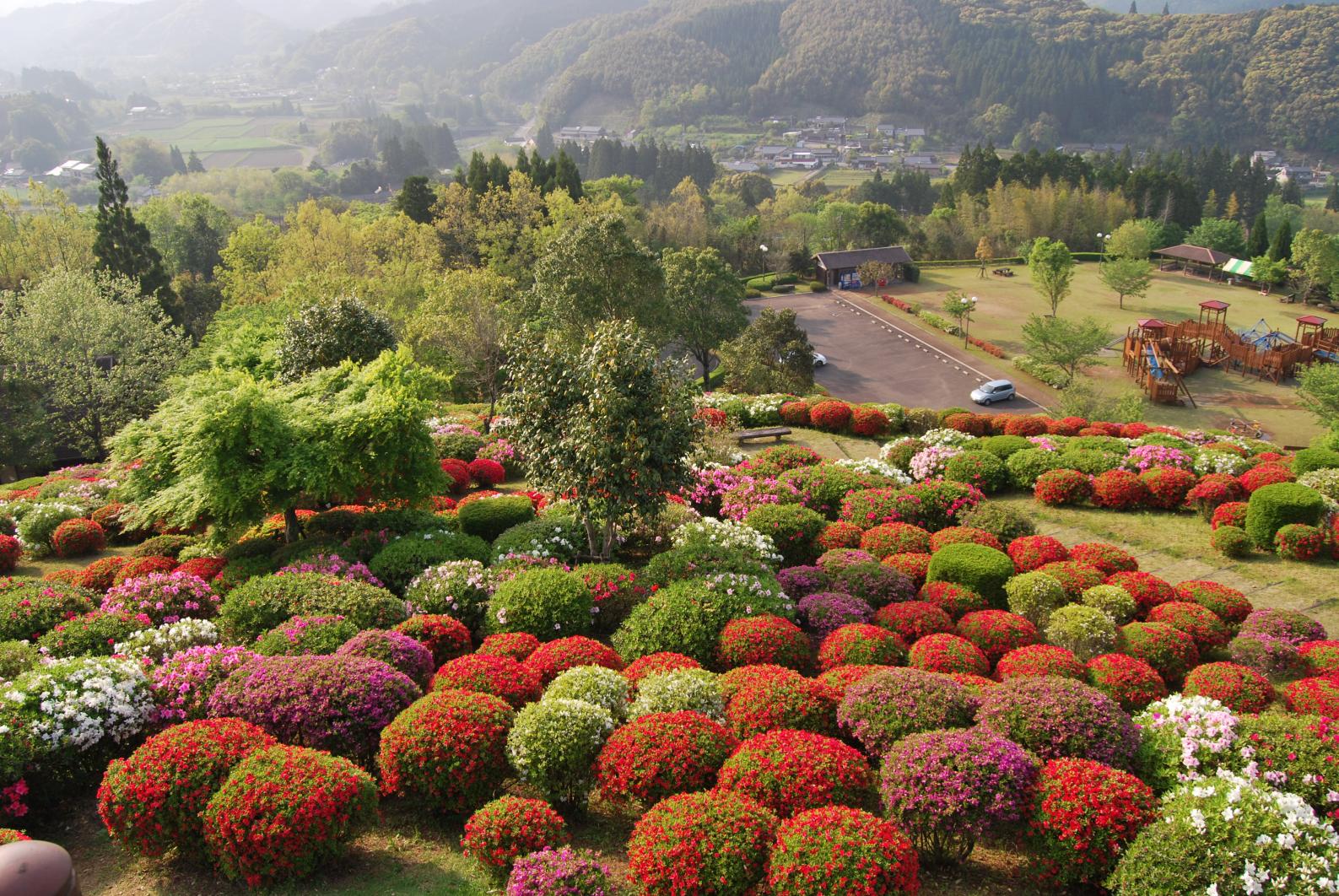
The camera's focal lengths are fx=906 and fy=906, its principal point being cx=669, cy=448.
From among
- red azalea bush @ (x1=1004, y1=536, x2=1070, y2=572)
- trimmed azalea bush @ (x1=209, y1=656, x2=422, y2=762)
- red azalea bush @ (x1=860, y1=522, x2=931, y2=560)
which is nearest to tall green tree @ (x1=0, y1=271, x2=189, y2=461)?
trimmed azalea bush @ (x1=209, y1=656, x2=422, y2=762)

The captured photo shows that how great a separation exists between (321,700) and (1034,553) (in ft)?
38.2

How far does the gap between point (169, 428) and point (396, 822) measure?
31.2 feet

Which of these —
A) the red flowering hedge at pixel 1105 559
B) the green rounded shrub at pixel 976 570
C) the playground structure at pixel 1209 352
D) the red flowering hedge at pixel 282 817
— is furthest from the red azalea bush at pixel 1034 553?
the playground structure at pixel 1209 352

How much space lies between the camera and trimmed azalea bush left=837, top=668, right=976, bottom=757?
991 cm

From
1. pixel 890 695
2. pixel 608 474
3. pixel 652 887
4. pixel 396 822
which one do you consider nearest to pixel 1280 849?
pixel 890 695

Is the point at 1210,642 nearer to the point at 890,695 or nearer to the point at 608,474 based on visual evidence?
the point at 890,695

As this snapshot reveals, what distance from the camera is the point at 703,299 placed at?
41.6 m

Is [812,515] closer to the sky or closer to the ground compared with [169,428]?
closer to the ground

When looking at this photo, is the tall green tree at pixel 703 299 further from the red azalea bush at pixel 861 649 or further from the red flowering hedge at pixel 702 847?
the red flowering hedge at pixel 702 847

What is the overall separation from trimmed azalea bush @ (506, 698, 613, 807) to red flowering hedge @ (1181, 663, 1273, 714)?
7382mm

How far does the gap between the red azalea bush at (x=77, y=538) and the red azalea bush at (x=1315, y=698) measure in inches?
813

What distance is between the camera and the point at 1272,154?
577ft

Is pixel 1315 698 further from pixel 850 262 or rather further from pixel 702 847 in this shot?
pixel 850 262

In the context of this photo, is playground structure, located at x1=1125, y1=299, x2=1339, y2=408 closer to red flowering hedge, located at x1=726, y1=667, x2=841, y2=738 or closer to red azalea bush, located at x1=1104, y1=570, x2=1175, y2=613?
red azalea bush, located at x1=1104, y1=570, x2=1175, y2=613
